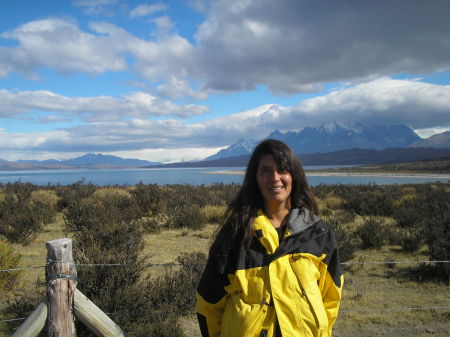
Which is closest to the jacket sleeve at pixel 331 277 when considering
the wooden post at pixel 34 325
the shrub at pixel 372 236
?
the wooden post at pixel 34 325

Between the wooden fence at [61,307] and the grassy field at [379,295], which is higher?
the wooden fence at [61,307]

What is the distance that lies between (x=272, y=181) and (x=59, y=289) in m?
1.63

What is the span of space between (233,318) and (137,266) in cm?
310

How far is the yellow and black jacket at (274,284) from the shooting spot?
187 cm

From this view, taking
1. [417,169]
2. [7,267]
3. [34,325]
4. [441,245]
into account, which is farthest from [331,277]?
[417,169]

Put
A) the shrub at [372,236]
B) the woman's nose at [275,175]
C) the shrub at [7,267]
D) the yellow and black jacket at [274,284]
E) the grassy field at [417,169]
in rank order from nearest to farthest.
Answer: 1. the yellow and black jacket at [274,284]
2. the woman's nose at [275,175]
3. the shrub at [7,267]
4. the shrub at [372,236]
5. the grassy field at [417,169]

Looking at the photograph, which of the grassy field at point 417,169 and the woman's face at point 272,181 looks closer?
the woman's face at point 272,181

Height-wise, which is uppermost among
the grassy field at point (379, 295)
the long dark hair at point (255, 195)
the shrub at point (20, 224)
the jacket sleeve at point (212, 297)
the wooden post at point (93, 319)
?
the long dark hair at point (255, 195)

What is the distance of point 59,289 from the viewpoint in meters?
2.47

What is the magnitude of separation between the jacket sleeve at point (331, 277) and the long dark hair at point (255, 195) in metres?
0.26

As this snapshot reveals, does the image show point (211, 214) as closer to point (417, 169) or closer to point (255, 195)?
point (255, 195)

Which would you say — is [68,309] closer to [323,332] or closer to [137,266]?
[323,332]

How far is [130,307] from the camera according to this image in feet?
14.3

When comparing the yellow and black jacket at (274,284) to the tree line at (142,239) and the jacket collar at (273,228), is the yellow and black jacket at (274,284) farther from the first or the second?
the tree line at (142,239)
